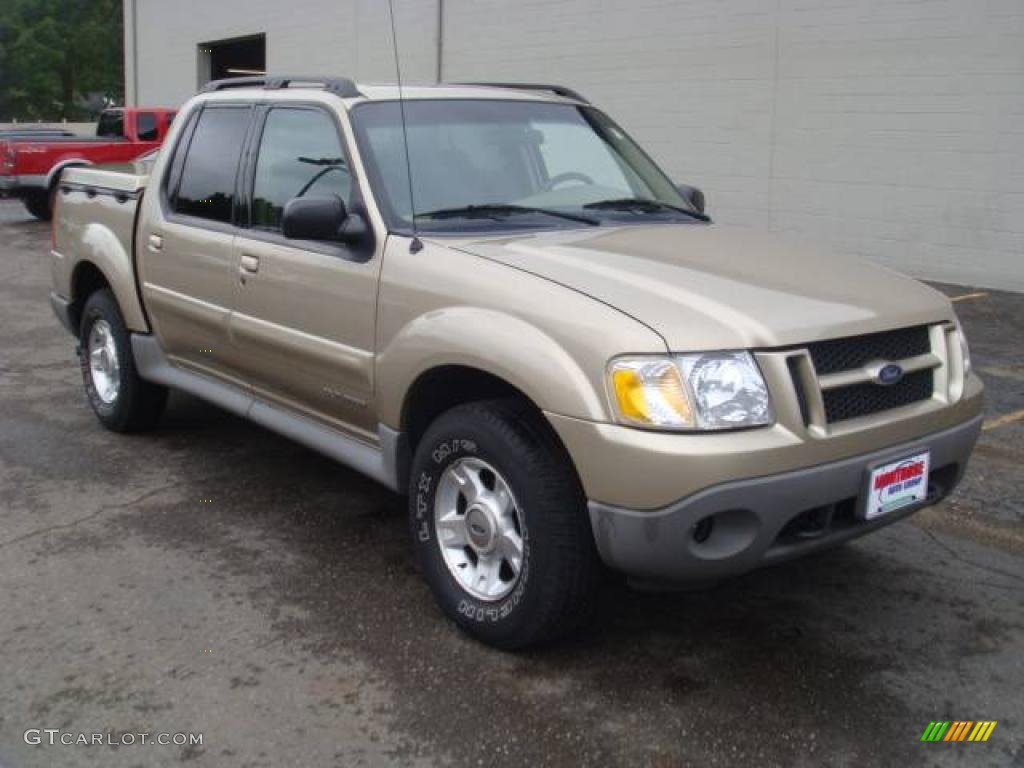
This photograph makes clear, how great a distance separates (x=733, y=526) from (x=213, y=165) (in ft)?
10.6

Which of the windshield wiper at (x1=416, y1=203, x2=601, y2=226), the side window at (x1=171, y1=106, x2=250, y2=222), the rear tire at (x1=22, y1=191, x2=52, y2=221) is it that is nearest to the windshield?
the windshield wiper at (x1=416, y1=203, x2=601, y2=226)

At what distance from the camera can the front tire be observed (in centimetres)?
328

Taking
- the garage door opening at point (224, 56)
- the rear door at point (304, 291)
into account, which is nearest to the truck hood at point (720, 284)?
the rear door at point (304, 291)

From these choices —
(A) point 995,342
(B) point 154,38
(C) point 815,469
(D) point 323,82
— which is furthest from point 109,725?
(B) point 154,38

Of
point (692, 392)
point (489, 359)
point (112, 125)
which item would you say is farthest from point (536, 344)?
point (112, 125)

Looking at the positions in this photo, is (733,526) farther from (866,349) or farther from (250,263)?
(250,263)

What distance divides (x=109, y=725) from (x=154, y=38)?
24998mm

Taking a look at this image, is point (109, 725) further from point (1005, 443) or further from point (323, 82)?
point (1005, 443)

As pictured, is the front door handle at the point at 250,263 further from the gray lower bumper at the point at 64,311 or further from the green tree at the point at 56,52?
the green tree at the point at 56,52

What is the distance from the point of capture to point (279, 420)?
4.68 metres

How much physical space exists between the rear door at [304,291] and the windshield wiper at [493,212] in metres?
0.30

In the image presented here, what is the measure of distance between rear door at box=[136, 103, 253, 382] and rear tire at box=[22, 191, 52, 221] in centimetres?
1508

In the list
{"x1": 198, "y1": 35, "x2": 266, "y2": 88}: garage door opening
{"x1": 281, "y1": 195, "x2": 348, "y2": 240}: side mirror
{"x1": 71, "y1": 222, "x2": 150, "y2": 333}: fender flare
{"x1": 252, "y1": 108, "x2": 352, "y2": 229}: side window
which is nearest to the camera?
{"x1": 281, "y1": 195, "x2": 348, "y2": 240}: side mirror

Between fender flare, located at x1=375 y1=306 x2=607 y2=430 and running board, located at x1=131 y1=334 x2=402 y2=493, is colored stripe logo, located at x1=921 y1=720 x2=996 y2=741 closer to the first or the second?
fender flare, located at x1=375 y1=306 x2=607 y2=430
